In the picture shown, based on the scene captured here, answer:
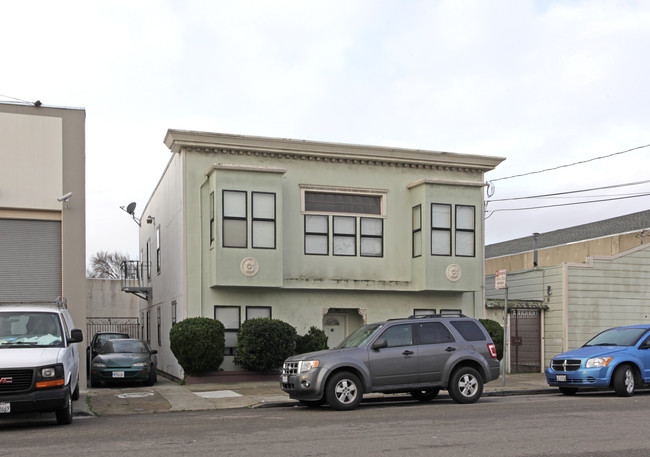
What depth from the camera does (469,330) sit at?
1650 centimetres

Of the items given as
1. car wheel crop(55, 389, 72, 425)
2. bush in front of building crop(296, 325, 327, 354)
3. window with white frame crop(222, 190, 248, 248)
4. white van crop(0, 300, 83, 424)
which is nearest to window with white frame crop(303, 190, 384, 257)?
window with white frame crop(222, 190, 248, 248)

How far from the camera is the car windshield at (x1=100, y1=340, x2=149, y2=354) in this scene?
22281 millimetres

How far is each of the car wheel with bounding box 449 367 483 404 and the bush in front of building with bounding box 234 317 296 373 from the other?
7472 millimetres

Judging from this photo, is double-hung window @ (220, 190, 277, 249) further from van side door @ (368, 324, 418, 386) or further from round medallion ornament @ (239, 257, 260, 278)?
van side door @ (368, 324, 418, 386)

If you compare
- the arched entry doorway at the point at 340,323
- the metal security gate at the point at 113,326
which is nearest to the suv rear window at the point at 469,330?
the arched entry doorway at the point at 340,323

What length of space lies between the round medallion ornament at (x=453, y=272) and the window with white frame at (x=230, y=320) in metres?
6.89

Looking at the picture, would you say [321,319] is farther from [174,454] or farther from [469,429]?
[174,454]

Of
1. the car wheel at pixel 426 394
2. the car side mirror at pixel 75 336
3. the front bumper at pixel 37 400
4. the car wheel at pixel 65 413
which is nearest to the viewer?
the front bumper at pixel 37 400

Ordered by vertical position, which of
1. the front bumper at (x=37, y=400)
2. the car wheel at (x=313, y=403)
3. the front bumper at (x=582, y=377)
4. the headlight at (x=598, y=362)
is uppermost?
the front bumper at (x=37, y=400)

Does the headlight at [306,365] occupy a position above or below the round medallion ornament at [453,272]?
→ below

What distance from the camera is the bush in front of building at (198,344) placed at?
2142cm

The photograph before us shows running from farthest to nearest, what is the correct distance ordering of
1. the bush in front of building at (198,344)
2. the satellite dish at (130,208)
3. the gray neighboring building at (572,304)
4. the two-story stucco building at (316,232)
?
the satellite dish at (130,208) < the gray neighboring building at (572,304) < the two-story stucco building at (316,232) < the bush in front of building at (198,344)

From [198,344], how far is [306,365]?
7186mm

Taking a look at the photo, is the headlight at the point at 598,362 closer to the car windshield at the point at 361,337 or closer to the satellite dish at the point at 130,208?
the car windshield at the point at 361,337
